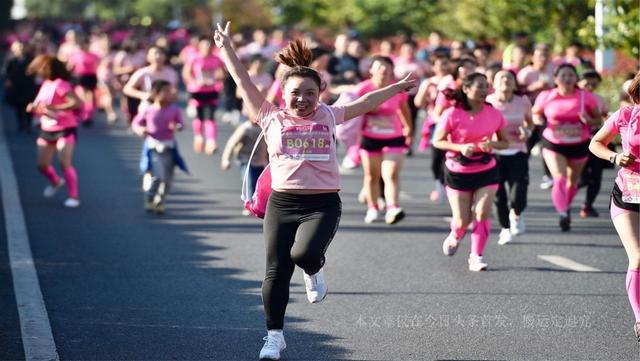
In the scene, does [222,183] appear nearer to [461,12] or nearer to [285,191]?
[285,191]

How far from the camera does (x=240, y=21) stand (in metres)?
76.8

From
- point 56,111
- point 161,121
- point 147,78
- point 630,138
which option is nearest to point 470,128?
point 630,138

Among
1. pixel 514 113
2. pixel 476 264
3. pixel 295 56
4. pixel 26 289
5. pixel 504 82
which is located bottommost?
pixel 476 264

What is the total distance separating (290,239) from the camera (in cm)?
778

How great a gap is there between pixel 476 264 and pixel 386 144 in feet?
9.59

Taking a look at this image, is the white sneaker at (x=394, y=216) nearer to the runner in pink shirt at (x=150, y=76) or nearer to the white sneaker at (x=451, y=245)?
the white sneaker at (x=451, y=245)

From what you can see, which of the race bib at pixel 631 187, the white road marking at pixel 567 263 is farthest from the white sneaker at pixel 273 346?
the white road marking at pixel 567 263

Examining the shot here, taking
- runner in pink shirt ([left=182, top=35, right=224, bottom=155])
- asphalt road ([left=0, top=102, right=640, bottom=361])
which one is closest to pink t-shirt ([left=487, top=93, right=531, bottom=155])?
asphalt road ([left=0, top=102, right=640, bottom=361])

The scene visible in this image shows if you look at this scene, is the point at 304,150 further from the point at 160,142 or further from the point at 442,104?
the point at 160,142

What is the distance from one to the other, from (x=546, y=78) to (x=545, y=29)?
15.4m

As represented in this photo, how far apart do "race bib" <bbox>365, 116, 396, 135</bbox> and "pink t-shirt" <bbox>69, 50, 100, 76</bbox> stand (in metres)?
13.8

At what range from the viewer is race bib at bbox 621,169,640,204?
8.11m

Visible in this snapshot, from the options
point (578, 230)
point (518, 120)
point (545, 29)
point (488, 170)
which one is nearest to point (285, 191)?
point (488, 170)

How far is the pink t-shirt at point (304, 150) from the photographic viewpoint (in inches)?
306
